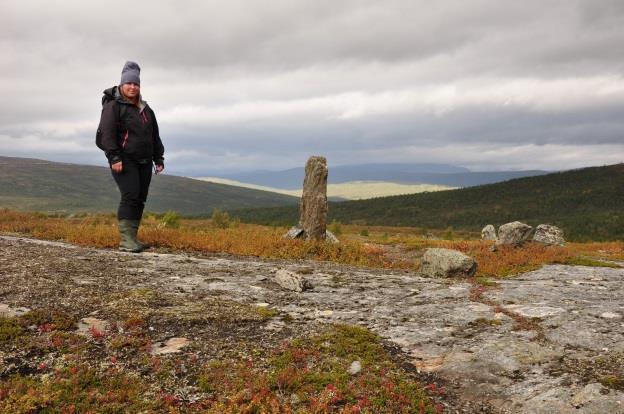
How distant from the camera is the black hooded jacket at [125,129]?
437 inches

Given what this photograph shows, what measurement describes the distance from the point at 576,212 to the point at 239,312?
111453mm

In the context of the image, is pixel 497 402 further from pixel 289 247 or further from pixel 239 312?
pixel 289 247

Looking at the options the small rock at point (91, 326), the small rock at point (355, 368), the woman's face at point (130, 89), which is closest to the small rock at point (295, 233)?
the woman's face at point (130, 89)

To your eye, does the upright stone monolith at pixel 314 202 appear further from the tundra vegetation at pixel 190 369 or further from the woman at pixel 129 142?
the tundra vegetation at pixel 190 369

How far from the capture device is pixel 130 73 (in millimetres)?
11156

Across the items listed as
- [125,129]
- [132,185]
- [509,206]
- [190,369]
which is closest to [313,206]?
[132,185]

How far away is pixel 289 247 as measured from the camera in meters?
16.0

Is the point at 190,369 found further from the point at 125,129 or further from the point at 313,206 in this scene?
the point at 313,206

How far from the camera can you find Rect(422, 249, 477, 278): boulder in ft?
42.3

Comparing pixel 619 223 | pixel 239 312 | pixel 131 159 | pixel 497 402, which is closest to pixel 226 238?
pixel 131 159

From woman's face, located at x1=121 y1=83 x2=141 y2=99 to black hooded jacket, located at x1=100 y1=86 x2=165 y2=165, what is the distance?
181 millimetres

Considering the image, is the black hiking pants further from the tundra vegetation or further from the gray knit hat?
the tundra vegetation

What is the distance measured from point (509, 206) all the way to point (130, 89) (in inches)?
4675

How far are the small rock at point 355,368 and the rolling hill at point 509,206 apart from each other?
273 ft
